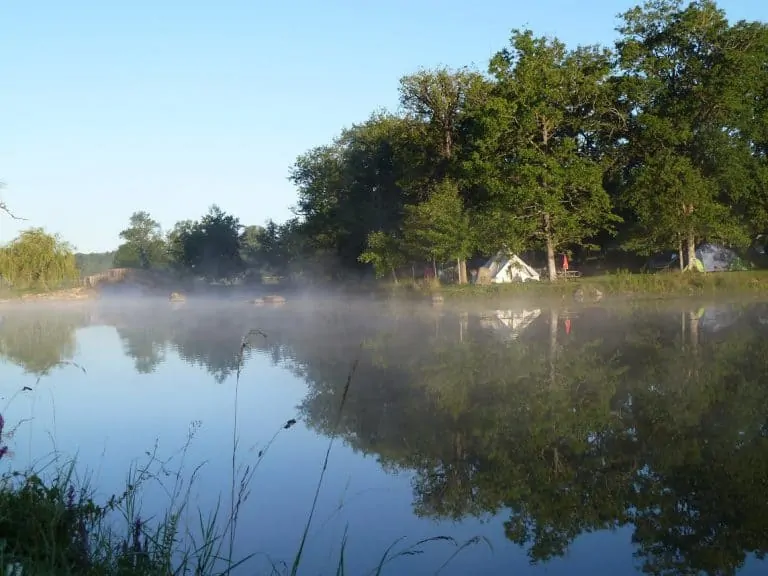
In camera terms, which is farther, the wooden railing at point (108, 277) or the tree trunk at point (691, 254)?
the wooden railing at point (108, 277)

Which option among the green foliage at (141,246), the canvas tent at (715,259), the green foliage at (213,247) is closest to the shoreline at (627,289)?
the canvas tent at (715,259)

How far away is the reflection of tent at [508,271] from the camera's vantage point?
38.4 m

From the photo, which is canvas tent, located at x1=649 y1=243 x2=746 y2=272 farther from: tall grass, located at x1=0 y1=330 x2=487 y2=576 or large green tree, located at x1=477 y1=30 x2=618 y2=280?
tall grass, located at x1=0 y1=330 x2=487 y2=576

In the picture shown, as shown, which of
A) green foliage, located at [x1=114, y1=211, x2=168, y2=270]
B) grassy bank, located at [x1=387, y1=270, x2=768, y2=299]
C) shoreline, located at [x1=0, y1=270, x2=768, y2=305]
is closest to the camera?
shoreline, located at [x1=0, y1=270, x2=768, y2=305]

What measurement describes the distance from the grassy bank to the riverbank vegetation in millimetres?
3527

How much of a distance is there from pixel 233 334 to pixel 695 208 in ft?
71.8

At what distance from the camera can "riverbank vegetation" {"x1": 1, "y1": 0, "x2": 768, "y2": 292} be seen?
34.2 m

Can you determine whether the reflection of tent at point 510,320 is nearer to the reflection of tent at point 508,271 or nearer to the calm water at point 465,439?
the calm water at point 465,439

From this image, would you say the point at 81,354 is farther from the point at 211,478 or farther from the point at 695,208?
the point at 695,208

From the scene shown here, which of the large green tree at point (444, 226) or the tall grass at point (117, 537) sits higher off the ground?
the large green tree at point (444, 226)

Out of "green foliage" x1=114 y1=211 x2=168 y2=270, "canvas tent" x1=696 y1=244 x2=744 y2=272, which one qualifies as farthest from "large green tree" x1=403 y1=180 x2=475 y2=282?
"green foliage" x1=114 y1=211 x2=168 y2=270

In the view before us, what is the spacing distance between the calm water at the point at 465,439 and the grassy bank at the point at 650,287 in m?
12.6

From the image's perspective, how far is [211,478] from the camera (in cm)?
736

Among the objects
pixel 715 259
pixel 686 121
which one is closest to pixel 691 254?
pixel 715 259
